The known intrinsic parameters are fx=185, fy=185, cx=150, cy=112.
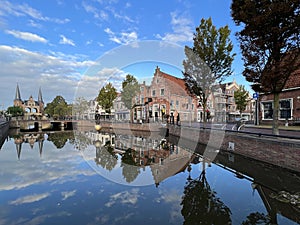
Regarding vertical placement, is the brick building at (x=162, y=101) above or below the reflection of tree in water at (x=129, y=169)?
above

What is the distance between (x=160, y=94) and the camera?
29016mm

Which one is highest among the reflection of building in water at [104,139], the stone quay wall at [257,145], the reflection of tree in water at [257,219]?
the stone quay wall at [257,145]

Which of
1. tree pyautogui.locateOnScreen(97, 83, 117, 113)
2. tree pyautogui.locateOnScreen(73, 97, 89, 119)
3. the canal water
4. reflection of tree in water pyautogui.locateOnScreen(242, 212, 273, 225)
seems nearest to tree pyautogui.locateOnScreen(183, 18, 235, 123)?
the canal water

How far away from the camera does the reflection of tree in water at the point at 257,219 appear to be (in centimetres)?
455

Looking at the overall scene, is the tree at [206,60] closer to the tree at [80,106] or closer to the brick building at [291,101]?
the brick building at [291,101]

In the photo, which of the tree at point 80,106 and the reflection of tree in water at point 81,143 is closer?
the reflection of tree in water at point 81,143

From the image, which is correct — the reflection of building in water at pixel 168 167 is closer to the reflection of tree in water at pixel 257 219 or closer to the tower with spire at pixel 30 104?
the reflection of tree in water at pixel 257 219

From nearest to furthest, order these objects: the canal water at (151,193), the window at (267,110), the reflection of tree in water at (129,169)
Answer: the canal water at (151,193) → the reflection of tree in water at (129,169) → the window at (267,110)

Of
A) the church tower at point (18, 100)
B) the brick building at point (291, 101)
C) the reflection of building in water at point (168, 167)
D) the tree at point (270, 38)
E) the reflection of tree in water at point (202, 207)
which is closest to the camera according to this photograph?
the reflection of tree in water at point (202, 207)

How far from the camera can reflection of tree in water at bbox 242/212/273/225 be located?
455cm

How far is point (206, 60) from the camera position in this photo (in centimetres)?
1997

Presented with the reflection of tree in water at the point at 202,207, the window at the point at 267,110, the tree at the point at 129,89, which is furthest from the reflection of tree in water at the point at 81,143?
the window at the point at 267,110

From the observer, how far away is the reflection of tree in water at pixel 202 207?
4793mm

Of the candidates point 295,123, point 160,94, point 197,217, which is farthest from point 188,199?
point 160,94
